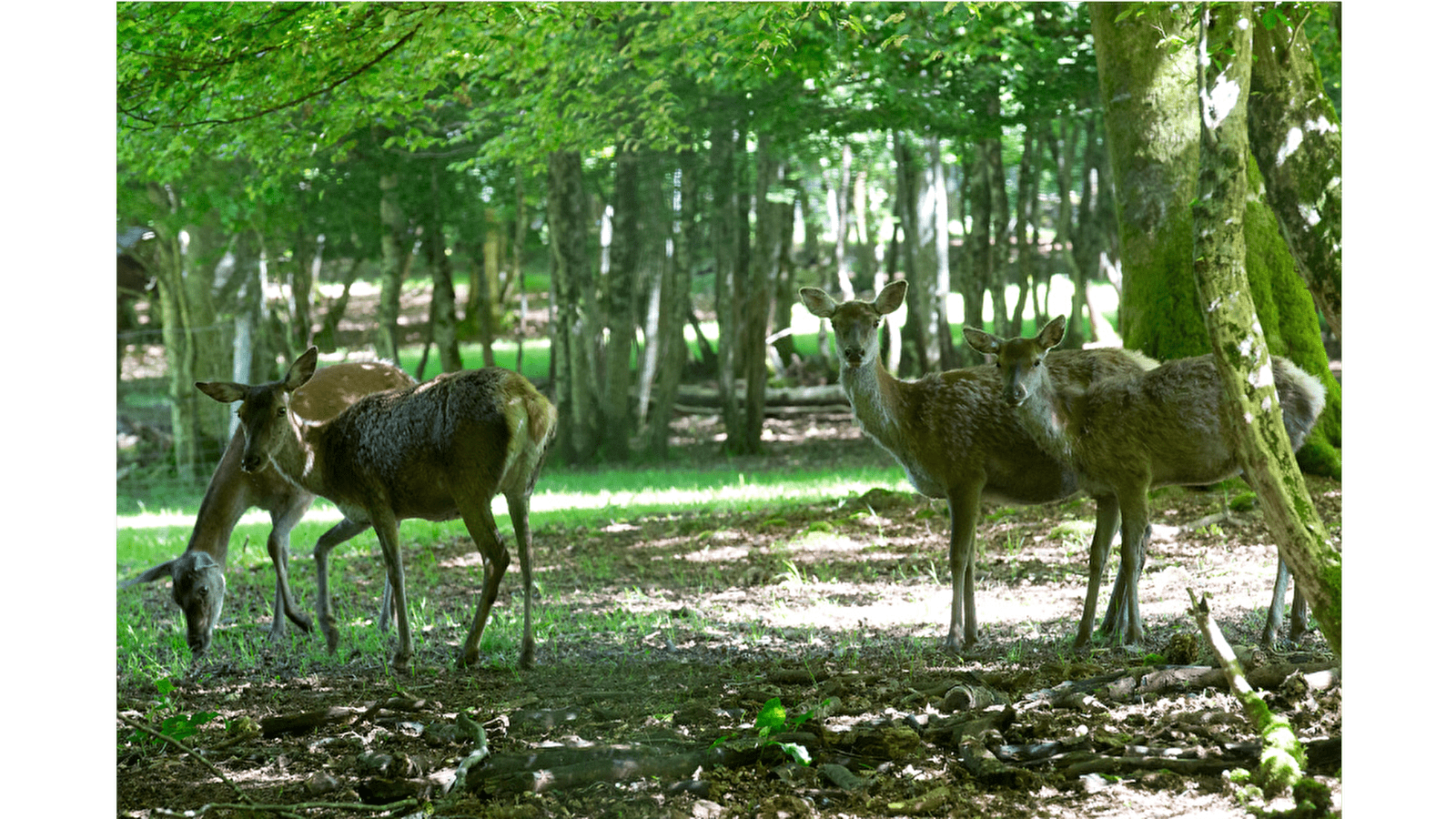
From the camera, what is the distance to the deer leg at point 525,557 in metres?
5.39

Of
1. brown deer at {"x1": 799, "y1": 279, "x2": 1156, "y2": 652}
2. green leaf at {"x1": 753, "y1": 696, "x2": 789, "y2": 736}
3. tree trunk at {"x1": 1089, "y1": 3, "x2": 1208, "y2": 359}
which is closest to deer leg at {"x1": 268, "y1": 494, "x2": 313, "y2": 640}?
brown deer at {"x1": 799, "y1": 279, "x2": 1156, "y2": 652}

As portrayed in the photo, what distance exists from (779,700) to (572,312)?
26.2 feet

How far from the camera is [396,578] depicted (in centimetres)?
558

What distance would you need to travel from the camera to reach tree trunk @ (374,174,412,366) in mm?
10141

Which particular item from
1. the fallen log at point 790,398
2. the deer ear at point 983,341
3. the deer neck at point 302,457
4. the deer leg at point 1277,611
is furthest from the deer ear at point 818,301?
the fallen log at point 790,398

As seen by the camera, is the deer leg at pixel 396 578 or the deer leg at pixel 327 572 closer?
the deer leg at pixel 396 578

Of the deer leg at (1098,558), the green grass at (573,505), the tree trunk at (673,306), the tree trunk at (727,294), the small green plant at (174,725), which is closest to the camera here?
the small green plant at (174,725)

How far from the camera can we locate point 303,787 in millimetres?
3961

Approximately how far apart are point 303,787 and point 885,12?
8.34 meters

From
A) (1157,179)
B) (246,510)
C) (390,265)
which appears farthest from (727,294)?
(246,510)

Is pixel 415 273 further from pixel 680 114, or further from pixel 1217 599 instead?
pixel 1217 599

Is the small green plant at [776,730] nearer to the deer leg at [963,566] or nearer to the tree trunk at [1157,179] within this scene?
the deer leg at [963,566]

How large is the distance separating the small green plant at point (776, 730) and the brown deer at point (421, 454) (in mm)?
1669

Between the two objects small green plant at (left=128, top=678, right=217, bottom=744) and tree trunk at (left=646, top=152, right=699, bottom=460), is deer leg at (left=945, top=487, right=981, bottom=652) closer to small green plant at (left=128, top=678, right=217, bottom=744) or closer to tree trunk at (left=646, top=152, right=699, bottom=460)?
small green plant at (left=128, top=678, right=217, bottom=744)
